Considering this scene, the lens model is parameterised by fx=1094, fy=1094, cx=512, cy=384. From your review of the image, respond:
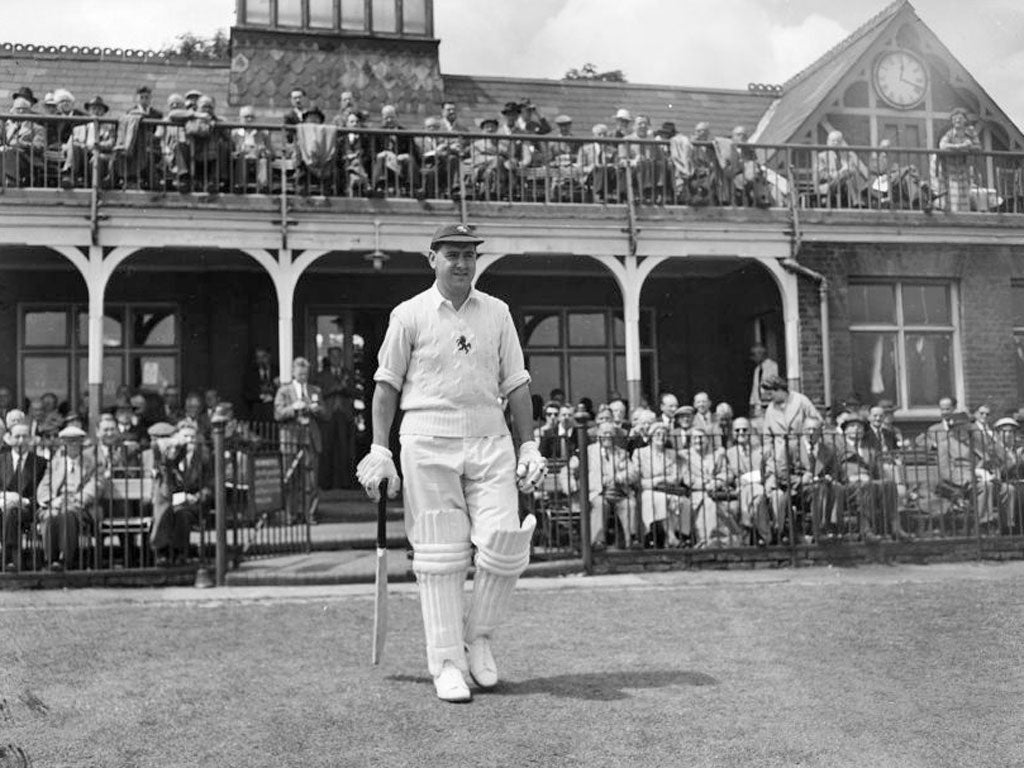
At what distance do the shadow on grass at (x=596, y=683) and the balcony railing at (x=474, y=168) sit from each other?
9950 millimetres

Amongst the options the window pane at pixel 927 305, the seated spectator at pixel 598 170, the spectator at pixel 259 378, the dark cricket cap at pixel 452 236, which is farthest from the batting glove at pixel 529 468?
the window pane at pixel 927 305

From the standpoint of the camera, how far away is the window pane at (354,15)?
18781 mm

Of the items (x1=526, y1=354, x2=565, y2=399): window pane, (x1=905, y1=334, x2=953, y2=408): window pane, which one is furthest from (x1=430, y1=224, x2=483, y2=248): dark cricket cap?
(x1=905, y1=334, x2=953, y2=408): window pane

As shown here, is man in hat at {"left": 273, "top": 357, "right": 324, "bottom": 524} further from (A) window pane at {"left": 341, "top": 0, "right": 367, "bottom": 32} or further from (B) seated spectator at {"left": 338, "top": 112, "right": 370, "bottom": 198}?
(A) window pane at {"left": 341, "top": 0, "right": 367, "bottom": 32}

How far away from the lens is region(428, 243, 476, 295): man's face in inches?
198

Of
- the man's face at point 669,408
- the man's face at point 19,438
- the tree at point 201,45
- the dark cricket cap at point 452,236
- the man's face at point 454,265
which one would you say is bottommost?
the man's face at point 19,438

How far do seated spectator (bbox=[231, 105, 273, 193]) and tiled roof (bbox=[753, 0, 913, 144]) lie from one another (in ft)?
28.1

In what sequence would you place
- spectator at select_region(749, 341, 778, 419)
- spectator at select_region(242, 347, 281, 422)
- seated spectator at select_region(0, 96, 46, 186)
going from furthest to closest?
spectator at select_region(749, 341, 778, 419) → spectator at select_region(242, 347, 281, 422) → seated spectator at select_region(0, 96, 46, 186)

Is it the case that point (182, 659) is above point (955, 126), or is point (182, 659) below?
below

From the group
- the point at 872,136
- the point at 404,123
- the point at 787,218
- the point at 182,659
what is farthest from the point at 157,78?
the point at 182,659

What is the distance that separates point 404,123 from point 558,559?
10710mm

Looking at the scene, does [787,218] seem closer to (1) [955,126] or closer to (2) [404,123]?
(1) [955,126]

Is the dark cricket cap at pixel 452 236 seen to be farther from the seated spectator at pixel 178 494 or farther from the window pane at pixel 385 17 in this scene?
the window pane at pixel 385 17

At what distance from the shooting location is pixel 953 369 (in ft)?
55.7
